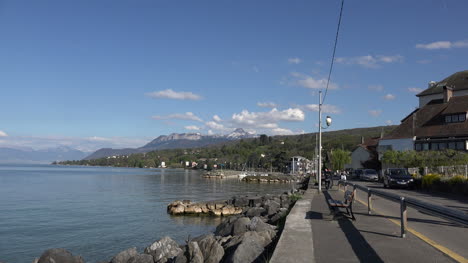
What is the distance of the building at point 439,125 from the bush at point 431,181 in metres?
22.7

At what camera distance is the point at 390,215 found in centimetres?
1346

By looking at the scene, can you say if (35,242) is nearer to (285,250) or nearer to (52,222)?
(52,222)

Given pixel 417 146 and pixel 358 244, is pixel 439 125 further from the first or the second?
pixel 358 244

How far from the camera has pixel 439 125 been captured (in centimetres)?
5206

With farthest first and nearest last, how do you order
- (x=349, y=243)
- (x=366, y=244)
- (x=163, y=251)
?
1. (x=163, y=251)
2. (x=349, y=243)
3. (x=366, y=244)

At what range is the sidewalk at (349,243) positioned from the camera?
7.20 m

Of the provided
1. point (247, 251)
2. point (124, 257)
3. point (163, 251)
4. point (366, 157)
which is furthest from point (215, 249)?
point (366, 157)

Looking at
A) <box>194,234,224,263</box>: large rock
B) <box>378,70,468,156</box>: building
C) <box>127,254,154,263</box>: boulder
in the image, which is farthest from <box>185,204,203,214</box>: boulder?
<box>378,70,468,156</box>: building

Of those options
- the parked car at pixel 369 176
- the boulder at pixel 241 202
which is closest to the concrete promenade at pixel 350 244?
the boulder at pixel 241 202

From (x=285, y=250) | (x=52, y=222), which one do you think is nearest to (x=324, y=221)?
(x=285, y=250)

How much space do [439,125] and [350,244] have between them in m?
50.2

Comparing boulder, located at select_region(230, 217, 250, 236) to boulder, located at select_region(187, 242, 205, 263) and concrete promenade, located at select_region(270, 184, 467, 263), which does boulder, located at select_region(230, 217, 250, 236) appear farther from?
boulder, located at select_region(187, 242, 205, 263)

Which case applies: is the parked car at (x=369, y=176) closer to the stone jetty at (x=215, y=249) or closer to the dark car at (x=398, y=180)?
the dark car at (x=398, y=180)

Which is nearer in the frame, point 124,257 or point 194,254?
point 194,254
